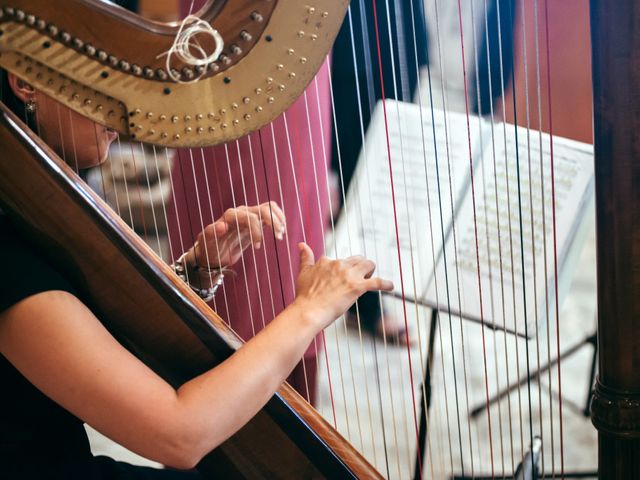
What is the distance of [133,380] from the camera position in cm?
88

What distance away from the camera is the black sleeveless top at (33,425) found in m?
0.92

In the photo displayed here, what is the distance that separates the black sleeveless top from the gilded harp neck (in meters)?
0.18

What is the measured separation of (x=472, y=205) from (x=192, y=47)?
80 cm

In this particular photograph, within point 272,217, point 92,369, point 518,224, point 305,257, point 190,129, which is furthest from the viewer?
point 518,224

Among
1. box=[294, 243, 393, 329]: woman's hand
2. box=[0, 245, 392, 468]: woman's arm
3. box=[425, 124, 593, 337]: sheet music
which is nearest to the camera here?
box=[0, 245, 392, 468]: woman's arm

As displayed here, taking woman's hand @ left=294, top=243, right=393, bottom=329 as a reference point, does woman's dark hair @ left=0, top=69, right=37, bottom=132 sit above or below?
above

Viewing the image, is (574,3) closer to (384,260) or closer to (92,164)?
(384,260)

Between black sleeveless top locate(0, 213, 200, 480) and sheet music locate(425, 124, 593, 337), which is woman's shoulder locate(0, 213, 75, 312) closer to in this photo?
black sleeveless top locate(0, 213, 200, 480)

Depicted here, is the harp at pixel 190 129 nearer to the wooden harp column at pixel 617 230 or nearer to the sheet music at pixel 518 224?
the wooden harp column at pixel 617 230

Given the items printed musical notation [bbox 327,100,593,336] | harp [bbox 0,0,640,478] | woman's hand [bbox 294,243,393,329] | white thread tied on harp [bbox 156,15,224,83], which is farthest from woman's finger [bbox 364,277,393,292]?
printed musical notation [bbox 327,100,593,336]

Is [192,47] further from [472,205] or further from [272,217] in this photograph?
[472,205]

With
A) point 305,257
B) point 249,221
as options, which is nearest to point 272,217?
point 249,221

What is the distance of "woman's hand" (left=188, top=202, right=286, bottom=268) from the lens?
49.8 inches

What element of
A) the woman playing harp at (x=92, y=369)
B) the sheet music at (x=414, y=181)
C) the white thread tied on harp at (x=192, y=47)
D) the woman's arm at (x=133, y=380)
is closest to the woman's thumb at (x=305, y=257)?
the woman playing harp at (x=92, y=369)
